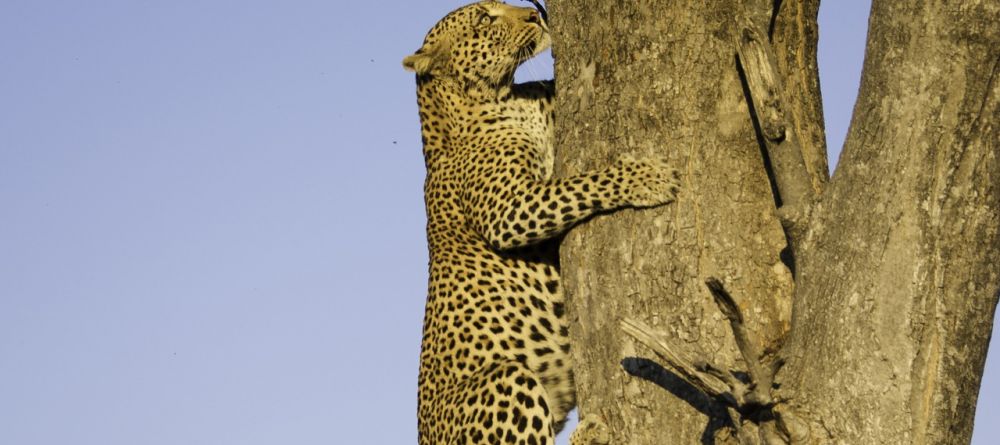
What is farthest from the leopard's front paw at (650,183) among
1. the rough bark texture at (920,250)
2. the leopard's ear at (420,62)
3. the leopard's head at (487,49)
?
the leopard's ear at (420,62)

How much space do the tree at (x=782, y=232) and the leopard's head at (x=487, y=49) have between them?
224cm

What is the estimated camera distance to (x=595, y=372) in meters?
5.45

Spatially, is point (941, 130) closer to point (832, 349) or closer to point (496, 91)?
point (832, 349)

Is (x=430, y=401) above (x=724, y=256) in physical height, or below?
below

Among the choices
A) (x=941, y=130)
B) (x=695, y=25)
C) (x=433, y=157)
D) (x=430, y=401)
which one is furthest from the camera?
(x=433, y=157)

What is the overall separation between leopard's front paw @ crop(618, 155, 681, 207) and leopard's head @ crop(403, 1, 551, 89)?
2847 mm

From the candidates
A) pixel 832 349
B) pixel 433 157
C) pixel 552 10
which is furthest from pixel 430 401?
pixel 832 349

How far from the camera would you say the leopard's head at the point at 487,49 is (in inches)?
323

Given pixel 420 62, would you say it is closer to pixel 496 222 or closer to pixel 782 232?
pixel 496 222

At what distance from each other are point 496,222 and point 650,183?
76.9 inches

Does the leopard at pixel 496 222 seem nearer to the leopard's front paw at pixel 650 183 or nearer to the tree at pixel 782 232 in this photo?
the leopard's front paw at pixel 650 183

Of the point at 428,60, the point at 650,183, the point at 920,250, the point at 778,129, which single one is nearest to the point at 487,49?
the point at 428,60

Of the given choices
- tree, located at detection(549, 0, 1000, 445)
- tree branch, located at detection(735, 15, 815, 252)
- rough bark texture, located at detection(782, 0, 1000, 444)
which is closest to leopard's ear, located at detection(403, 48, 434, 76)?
tree, located at detection(549, 0, 1000, 445)

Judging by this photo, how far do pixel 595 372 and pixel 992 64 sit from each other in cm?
211
